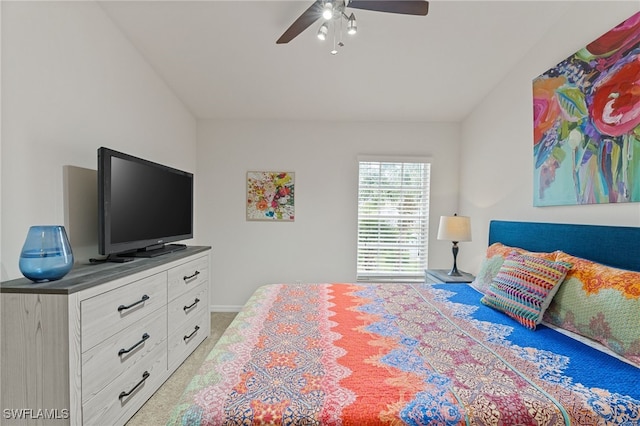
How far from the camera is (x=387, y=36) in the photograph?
8.38ft

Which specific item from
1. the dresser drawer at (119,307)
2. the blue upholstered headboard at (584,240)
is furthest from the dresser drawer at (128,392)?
the blue upholstered headboard at (584,240)

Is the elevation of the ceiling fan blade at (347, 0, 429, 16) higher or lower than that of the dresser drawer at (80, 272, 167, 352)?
higher

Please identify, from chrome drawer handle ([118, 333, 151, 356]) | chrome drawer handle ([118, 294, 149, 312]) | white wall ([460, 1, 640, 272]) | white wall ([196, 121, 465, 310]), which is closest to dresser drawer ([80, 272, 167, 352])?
chrome drawer handle ([118, 294, 149, 312])

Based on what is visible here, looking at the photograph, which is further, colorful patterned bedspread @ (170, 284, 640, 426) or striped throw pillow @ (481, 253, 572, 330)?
striped throw pillow @ (481, 253, 572, 330)

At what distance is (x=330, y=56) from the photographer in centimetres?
278

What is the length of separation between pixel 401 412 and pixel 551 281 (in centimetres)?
127

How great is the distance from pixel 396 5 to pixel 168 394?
2.88 metres

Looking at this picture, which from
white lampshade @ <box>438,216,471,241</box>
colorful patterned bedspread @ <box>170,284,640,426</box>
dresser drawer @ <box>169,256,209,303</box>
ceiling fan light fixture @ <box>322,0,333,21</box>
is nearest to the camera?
colorful patterned bedspread @ <box>170,284,640,426</box>

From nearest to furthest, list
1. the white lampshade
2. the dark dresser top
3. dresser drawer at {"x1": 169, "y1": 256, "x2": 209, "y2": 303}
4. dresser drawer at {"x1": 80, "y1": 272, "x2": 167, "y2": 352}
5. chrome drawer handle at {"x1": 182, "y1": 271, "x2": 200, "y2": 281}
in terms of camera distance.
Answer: the dark dresser top → dresser drawer at {"x1": 80, "y1": 272, "x2": 167, "y2": 352} → dresser drawer at {"x1": 169, "y1": 256, "x2": 209, "y2": 303} → chrome drawer handle at {"x1": 182, "y1": 271, "x2": 200, "y2": 281} → the white lampshade

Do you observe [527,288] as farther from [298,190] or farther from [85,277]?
[298,190]

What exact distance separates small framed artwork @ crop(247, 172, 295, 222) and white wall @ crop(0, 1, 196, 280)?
4.52 ft

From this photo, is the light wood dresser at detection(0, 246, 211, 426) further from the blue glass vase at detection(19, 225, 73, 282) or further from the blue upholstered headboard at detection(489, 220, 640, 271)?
the blue upholstered headboard at detection(489, 220, 640, 271)

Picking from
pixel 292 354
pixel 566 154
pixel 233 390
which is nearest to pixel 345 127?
pixel 566 154

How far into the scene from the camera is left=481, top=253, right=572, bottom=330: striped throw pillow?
164cm
